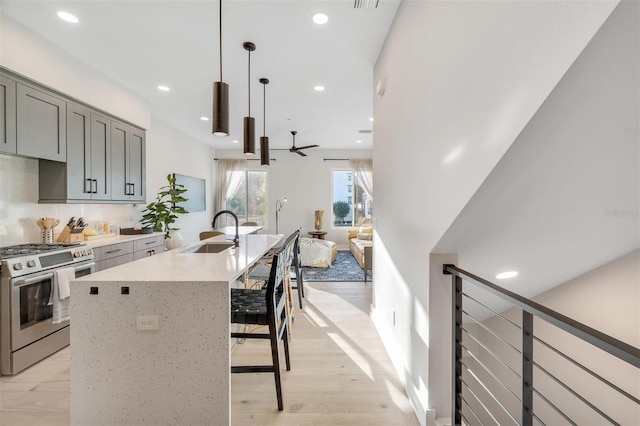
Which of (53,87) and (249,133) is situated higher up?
(53,87)

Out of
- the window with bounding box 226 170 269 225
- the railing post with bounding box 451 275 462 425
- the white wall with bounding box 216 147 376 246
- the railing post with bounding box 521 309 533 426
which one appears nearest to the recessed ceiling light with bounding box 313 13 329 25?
the railing post with bounding box 451 275 462 425

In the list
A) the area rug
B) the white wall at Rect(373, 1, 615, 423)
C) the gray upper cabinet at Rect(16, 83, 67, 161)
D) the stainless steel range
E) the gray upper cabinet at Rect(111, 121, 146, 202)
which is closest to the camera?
the white wall at Rect(373, 1, 615, 423)

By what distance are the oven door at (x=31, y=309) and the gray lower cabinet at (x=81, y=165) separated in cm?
105

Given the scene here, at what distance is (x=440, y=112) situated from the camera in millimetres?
1469

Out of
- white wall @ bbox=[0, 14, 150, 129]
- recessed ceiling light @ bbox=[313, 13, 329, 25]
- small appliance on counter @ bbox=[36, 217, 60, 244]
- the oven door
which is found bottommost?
the oven door

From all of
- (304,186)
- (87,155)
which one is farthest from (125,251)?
(304,186)

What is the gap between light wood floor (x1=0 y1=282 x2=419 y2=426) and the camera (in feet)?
5.70

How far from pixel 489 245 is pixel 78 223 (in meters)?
3.96

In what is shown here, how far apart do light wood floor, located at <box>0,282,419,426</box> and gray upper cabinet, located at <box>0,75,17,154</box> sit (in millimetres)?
1847

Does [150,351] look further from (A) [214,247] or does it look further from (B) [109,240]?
(B) [109,240]

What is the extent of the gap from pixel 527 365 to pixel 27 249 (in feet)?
11.9

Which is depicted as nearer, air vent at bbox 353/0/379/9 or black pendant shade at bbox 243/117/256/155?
air vent at bbox 353/0/379/9

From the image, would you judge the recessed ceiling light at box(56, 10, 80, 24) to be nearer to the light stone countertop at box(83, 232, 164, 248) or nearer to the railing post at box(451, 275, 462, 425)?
the light stone countertop at box(83, 232, 164, 248)

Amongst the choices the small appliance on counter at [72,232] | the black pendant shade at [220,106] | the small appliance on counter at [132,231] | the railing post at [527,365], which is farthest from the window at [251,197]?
the railing post at [527,365]
